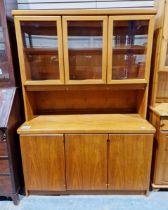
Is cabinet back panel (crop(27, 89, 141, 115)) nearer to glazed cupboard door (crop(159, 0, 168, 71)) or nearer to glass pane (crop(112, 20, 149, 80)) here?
glass pane (crop(112, 20, 149, 80))

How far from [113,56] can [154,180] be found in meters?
1.46

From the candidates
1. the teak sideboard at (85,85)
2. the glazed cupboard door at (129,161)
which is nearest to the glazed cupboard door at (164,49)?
the teak sideboard at (85,85)

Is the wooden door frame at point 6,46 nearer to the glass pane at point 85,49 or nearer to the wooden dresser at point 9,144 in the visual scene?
the wooden dresser at point 9,144

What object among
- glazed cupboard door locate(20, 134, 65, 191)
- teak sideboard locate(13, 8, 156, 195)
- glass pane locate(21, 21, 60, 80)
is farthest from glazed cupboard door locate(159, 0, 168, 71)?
glazed cupboard door locate(20, 134, 65, 191)

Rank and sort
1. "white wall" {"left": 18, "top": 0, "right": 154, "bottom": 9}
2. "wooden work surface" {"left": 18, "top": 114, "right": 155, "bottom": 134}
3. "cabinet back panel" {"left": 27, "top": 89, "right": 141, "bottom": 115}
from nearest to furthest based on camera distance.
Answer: "wooden work surface" {"left": 18, "top": 114, "right": 155, "bottom": 134}, "white wall" {"left": 18, "top": 0, "right": 154, "bottom": 9}, "cabinet back panel" {"left": 27, "top": 89, "right": 141, "bottom": 115}

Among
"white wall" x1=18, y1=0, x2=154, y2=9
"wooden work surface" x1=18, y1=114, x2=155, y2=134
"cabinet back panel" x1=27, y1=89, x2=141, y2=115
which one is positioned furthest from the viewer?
"cabinet back panel" x1=27, y1=89, x2=141, y2=115

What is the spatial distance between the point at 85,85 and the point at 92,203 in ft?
4.13

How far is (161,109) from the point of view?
1878 millimetres

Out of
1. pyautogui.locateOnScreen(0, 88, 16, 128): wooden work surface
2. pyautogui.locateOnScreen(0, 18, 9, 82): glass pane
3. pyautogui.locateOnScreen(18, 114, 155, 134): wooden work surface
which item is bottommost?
pyautogui.locateOnScreen(18, 114, 155, 134): wooden work surface

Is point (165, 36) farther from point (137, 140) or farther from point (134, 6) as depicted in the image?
point (137, 140)

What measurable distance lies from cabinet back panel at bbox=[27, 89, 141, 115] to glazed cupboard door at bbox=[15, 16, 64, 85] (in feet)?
1.05

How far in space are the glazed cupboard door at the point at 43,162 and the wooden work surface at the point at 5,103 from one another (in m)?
0.24

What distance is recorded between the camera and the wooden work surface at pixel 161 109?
5.74 feet

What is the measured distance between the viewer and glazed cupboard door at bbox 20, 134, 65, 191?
67.0 inches
